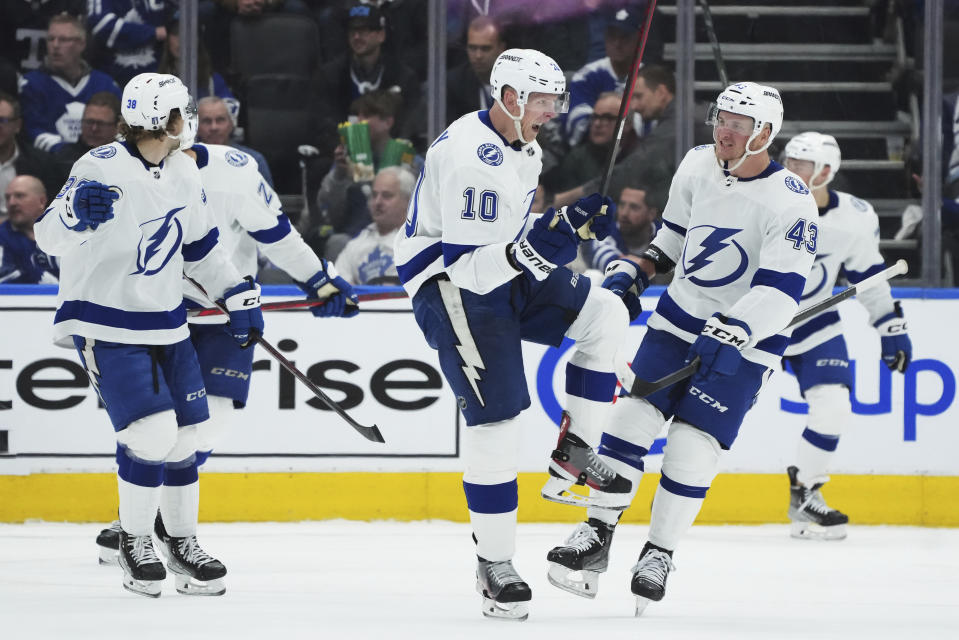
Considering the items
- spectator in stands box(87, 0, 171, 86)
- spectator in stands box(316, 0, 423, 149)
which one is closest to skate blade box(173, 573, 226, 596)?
spectator in stands box(316, 0, 423, 149)

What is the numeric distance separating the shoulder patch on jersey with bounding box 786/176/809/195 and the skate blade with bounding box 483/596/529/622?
124 cm

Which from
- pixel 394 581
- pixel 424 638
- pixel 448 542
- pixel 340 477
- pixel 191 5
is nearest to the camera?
pixel 424 638

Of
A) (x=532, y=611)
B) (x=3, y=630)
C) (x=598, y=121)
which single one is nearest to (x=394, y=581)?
(x=532, y=611)

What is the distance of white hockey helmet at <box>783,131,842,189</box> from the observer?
17.3 feet

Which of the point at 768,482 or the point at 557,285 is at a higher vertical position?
the point at 557,285

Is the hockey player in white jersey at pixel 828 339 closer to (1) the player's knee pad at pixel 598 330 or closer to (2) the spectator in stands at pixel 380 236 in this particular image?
(2) the spectator in stands at pixel 380 236

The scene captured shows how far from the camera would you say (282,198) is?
588 centimetres

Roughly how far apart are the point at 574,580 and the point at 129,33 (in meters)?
3.38

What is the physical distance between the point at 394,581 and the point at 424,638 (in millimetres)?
999

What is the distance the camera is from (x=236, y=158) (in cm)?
440

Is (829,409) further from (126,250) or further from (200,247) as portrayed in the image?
(126,250)

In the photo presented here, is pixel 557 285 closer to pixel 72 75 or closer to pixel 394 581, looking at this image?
pixel 394 581

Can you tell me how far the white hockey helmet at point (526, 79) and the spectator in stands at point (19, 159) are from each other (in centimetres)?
287

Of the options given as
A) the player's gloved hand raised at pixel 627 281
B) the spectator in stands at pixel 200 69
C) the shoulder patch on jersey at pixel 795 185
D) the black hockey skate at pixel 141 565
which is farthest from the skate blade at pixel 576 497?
the spectator in stands at pixel 200 69
